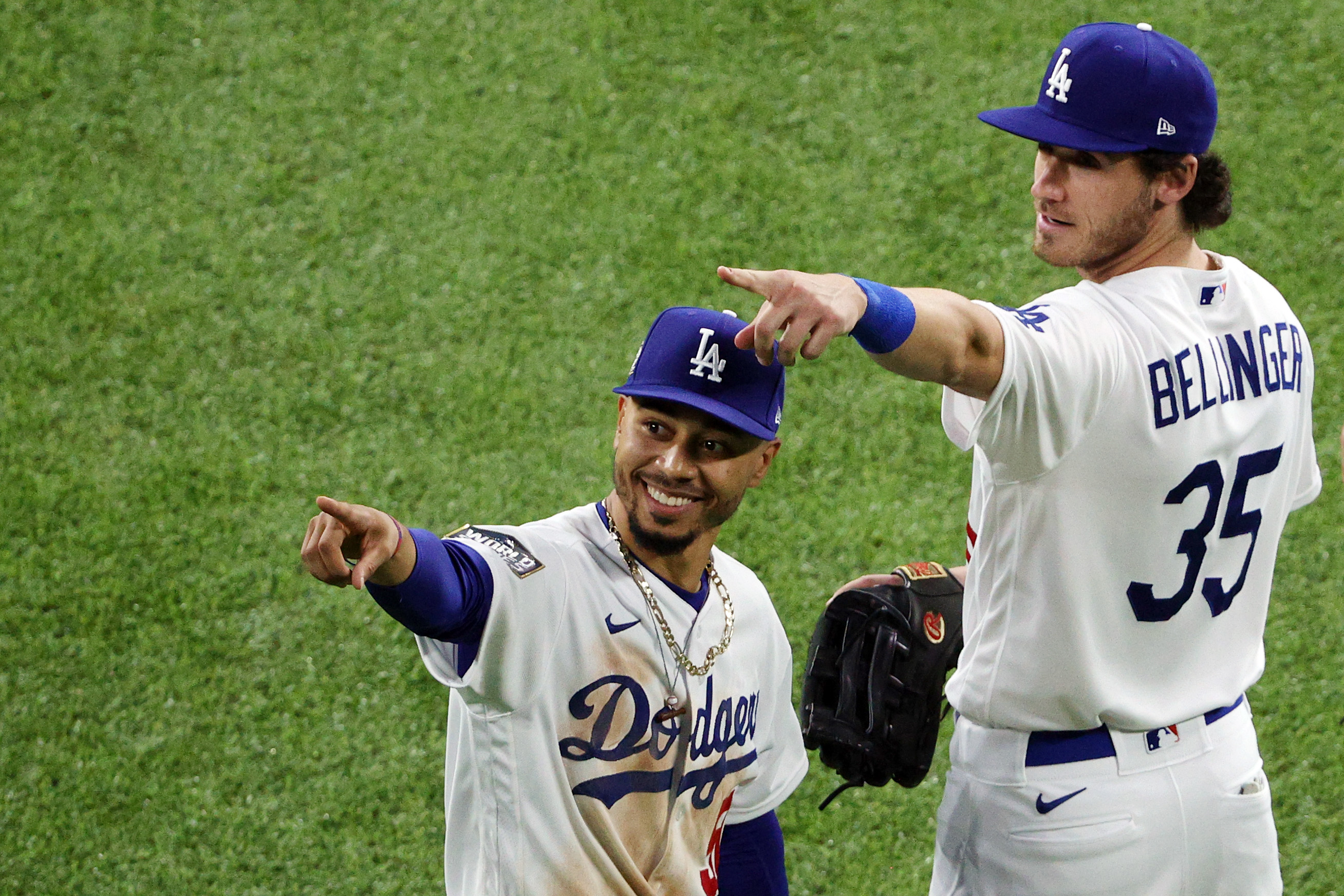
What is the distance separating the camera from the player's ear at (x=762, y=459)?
2605mm

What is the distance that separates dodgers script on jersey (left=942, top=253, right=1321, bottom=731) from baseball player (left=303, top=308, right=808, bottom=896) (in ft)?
1.37

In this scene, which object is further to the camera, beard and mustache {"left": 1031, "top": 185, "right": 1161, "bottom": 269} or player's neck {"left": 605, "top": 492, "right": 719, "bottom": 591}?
player's neck {"left": 605, "top": 492, "right": 719, "bottom": 591}

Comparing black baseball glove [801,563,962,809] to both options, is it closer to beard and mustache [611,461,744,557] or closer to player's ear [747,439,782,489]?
player's ear [747,439,782,489]

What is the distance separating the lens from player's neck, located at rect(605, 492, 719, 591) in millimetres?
2557

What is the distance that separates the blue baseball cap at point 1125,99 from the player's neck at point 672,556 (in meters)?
0.88

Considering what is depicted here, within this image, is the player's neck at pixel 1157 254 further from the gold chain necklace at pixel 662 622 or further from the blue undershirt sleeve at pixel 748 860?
the blue undershirt sleeve at pixel 748 860

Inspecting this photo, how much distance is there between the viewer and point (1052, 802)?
2.50m

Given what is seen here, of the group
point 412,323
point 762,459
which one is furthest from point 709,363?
point 412,323

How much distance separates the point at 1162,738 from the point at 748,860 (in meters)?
0.81

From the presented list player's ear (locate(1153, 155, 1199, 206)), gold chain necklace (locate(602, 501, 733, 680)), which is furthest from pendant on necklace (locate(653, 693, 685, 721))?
player's ear (locate(1153, 155, 1199, 206))

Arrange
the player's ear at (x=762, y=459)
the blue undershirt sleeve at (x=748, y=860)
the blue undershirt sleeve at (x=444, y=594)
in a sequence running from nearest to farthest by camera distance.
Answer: the blue undershirt sleeve at (x=444, y=594) → the player's ear at (x=762, y=459) → the blue undershirt sleeve at (x=748, y=860)

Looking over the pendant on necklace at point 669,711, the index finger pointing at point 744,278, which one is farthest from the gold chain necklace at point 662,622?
the index finger pointing at point 744,278

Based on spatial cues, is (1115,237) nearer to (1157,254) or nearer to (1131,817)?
(1157,254)

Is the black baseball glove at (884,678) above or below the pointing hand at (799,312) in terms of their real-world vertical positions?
below
